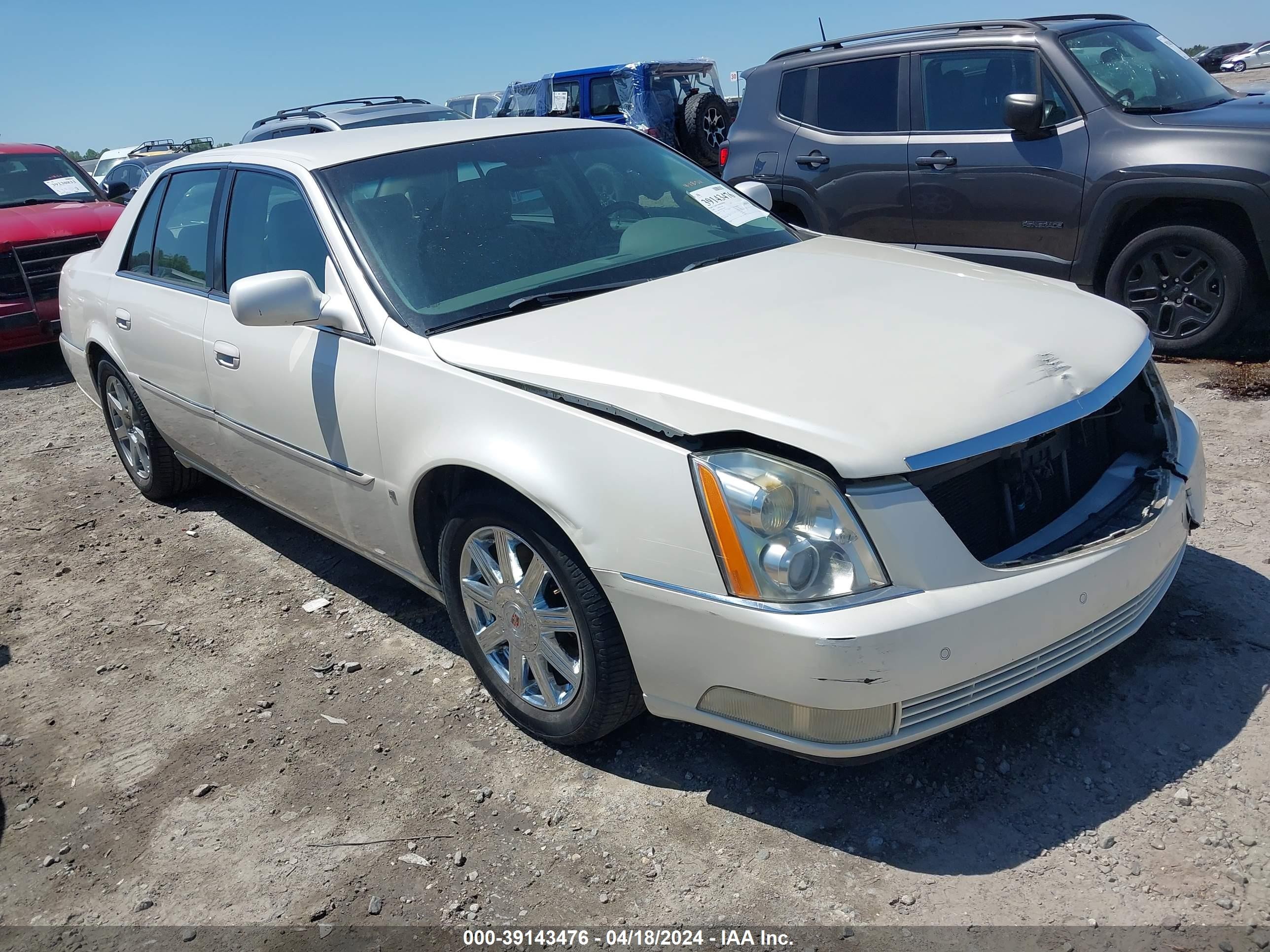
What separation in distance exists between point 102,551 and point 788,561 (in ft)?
12.8

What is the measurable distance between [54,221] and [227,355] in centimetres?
613

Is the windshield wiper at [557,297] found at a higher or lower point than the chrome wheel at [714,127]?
higher

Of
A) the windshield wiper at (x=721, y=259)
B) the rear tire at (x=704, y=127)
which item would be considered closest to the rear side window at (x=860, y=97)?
the windshield wiper at (x=721, y=259)

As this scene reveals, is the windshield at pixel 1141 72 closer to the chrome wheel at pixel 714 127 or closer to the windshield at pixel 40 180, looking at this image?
the chrome wheel at pixel 714 127

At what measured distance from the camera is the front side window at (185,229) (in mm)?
4230

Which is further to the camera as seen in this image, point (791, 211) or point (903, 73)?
point (791, 211)

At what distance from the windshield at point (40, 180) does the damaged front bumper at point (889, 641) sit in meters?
9.02

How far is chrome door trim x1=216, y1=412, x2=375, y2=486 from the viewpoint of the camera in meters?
3.35

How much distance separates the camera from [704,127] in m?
14.1

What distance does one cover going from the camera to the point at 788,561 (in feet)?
7.49

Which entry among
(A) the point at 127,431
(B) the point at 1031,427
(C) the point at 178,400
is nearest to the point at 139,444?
(A) the point at 127,431

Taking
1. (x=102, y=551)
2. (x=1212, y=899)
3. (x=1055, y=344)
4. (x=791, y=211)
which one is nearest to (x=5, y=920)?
(x=102, y=551)

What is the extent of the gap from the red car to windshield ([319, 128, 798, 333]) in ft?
19.5

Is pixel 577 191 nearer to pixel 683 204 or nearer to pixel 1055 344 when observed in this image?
pixel 683 204
